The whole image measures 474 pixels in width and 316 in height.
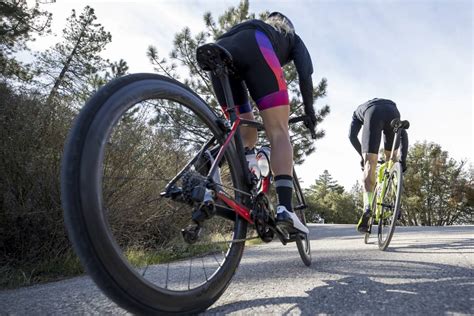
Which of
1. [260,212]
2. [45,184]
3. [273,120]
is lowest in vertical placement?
[260,212]

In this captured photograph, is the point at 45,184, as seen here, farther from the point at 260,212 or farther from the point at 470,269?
the point at 470,269

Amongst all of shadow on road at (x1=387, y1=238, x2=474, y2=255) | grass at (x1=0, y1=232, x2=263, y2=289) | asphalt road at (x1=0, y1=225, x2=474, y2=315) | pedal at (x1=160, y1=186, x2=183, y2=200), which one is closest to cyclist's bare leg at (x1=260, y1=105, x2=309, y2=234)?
asphalt road at (x1=0, y1=225, x2=474, y2=315)

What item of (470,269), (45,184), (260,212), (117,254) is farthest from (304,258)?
(45,184)

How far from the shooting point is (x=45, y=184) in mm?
3699

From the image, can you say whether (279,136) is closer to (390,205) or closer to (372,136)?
(390,205)

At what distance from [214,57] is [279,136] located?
0.63 metres

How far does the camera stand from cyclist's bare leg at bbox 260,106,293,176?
2.18 metres

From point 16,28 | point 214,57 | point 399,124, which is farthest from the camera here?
point 16,28

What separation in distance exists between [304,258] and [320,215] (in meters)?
43.6

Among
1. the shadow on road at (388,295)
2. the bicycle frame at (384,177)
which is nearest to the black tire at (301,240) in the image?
the shadow on road at (388,295)

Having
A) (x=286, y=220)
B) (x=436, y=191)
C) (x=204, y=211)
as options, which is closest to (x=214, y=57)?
(x=204, y=211)

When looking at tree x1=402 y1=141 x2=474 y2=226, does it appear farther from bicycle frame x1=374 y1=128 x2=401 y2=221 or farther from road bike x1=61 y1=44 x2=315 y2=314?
road bike x1=61 y1=44 x2=315 y2=314

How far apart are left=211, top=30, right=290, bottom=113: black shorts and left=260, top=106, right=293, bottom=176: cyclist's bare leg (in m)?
0.04

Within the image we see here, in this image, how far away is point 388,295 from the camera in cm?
165
